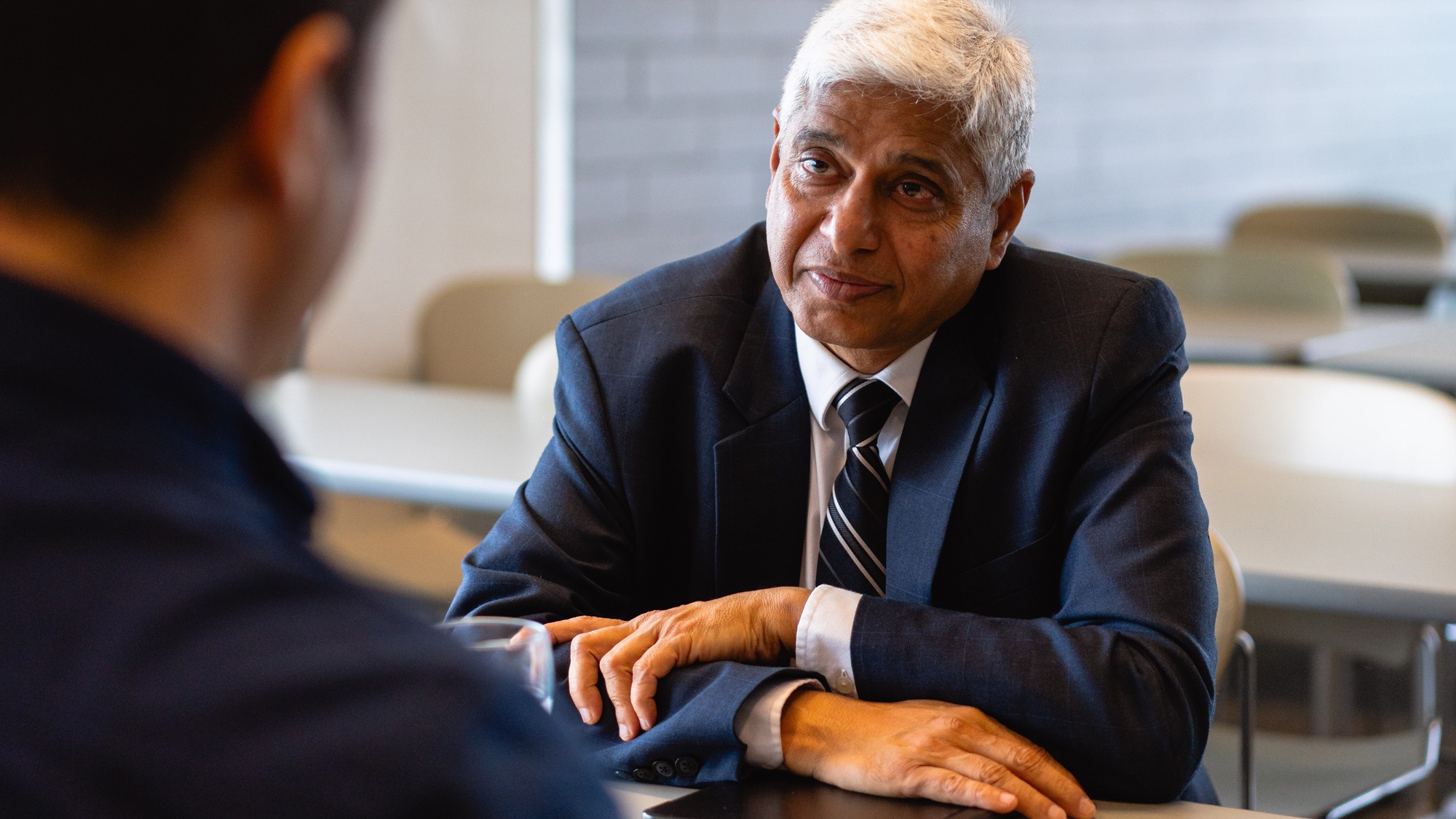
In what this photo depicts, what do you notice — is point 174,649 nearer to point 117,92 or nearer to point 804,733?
point 117,92

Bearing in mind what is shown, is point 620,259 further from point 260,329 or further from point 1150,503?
point 260,329

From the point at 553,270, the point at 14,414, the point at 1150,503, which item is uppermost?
the point at 14,414

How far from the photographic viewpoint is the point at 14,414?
411 millimetres

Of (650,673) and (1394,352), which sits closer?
(650,673)

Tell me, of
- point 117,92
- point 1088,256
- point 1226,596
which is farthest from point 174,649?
point 1088,256

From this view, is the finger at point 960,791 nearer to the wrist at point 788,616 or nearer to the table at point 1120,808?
the table at point 1120,808

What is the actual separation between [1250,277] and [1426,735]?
2228mm

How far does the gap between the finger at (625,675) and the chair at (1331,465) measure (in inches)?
42.1

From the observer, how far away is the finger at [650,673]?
127 centimetres

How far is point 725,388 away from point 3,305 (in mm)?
1101

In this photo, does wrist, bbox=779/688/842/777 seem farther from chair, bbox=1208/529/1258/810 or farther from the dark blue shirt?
the dark blue shirt

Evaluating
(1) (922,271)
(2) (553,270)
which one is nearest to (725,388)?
(1) (922,271)

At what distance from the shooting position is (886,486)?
4.85 feet

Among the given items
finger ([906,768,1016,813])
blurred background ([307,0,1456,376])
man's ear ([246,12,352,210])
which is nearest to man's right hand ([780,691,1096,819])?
finger ([906,768,1016,813])
